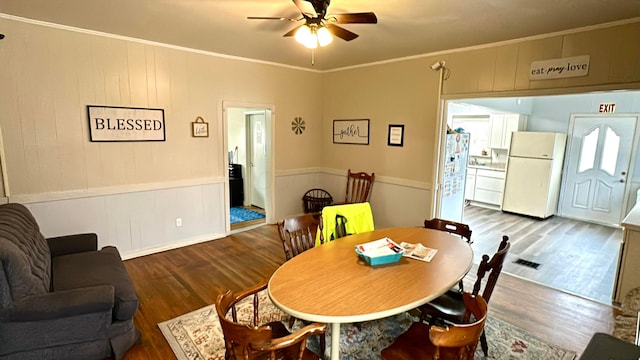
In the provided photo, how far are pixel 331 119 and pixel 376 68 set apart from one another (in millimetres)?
1208

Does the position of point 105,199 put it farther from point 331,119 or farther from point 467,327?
point 467,327

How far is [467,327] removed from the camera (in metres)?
1.31

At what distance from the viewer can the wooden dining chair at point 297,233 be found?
2.49 meters

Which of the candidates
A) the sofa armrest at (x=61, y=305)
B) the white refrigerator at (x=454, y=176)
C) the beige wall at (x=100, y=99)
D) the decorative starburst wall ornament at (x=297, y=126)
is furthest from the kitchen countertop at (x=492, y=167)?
the sofa armrest at (x=61, y=305)

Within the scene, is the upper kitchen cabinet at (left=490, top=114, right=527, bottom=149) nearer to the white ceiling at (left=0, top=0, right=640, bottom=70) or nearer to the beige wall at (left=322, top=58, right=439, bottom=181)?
the beige wall at (left=322, top=58, right=439, bottom=181)

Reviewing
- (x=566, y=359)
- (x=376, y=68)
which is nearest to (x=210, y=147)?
(x=376, y=68)

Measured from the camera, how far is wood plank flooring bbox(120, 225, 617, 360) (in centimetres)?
261

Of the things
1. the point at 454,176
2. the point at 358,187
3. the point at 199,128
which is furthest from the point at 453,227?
the point at 199,128

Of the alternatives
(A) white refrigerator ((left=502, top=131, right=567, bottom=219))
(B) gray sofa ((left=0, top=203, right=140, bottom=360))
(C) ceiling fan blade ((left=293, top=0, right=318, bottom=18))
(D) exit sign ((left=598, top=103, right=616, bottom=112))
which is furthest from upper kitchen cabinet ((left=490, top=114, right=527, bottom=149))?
(B) gray sofa ((left=0, top=203, right=140, bottom=360))

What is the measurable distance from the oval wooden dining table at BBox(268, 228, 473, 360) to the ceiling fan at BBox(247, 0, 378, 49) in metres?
1.61

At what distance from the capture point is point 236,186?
21.4 feet

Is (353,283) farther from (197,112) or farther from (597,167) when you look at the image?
(597,167)

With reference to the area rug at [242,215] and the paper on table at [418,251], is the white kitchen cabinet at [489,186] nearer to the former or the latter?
the area rug at [242,215]

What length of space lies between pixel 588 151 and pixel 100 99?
Result: 787 cm
